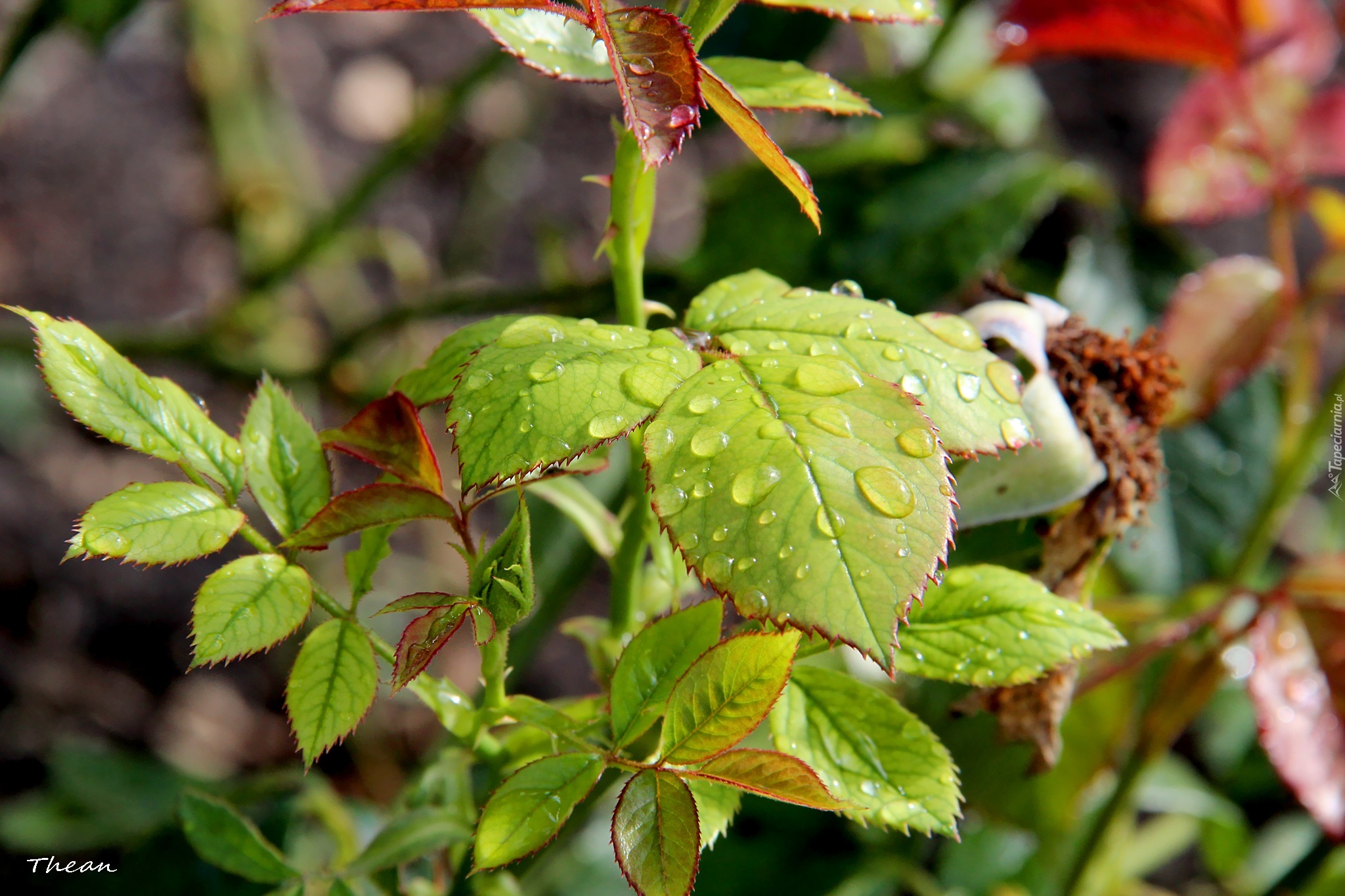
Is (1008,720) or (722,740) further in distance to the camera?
(1008,720)

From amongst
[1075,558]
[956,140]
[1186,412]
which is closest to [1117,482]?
[1075,558]

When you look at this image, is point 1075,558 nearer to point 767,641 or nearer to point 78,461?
point 767,641

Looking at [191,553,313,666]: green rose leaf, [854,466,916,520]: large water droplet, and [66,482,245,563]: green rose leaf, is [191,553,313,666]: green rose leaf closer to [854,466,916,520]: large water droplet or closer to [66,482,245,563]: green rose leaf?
[66,482,245,563]: green rose leaf

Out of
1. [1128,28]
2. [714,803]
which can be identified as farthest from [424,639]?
[1128,28]

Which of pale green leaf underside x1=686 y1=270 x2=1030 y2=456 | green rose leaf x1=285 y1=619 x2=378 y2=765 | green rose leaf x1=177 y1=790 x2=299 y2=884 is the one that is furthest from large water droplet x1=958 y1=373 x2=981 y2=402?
green rose leaf x1=177 y1=790 x2=299 y2=884

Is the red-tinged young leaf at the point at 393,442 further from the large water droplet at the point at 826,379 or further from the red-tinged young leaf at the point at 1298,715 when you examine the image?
the red-tinged young leaf at the point at 1298,715

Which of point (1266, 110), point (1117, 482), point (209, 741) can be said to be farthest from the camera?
point (209, 741)
